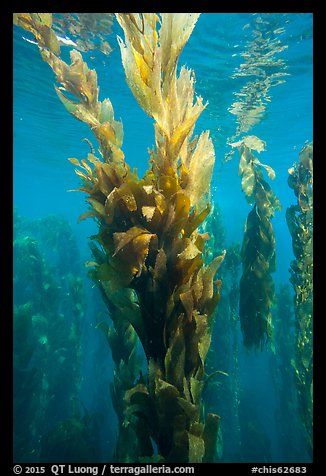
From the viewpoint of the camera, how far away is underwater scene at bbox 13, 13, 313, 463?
86.0 inches

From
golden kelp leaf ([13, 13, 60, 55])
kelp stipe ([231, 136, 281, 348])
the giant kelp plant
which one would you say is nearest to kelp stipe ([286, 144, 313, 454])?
kelp stipe ([231, 136, 281, 348])

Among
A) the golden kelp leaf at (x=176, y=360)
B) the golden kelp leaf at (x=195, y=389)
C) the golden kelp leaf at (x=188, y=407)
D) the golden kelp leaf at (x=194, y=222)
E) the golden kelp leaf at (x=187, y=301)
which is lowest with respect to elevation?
the golden kelp leaf at (x=188, y=407)

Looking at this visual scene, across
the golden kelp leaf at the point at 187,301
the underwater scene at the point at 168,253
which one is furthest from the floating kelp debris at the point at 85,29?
the golden kelp leaf at the point at 187,301

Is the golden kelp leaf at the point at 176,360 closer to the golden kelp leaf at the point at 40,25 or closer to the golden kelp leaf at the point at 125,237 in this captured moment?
the golden kelp leaf at the point at 125,237

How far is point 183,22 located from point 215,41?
8.61 m

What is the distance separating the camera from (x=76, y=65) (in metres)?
3.39

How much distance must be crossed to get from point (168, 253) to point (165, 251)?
0.04m

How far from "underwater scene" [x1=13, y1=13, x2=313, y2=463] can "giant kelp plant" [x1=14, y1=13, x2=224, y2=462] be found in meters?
0.01

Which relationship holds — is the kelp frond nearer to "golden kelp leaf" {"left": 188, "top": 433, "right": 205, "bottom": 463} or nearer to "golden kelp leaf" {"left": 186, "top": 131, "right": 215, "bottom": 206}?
"golden kelp leaf" {"left": 186, "top": 131, "right": 215, "bottom": 206}

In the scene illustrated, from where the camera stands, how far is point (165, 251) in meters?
2.28

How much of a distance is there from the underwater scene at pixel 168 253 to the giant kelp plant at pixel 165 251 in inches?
0.4

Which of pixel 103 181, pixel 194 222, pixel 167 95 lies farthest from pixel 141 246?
pixel 167 95

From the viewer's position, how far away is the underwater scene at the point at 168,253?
218 cm
